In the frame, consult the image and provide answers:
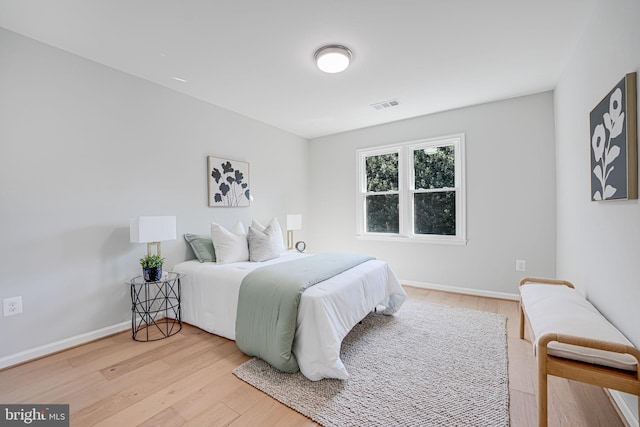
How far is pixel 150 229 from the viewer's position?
2514mm

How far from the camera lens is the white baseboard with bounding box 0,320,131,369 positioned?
2084mm

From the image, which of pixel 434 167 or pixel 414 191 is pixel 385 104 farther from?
pixel 414 191

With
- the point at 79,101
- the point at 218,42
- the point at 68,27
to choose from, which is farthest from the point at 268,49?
the point at 79,101

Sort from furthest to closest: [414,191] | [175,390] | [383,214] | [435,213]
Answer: [383,214]
[414,191]
[435,213]
[175,390]

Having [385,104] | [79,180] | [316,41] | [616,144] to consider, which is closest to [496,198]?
[385,104]

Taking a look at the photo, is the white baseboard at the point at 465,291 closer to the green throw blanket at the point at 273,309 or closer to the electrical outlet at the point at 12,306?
the green throw blanket at the point at 273,309

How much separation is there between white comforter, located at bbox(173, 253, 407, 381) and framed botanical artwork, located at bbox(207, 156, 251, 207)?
91cm

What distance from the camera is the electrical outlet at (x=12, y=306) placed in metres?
2.06

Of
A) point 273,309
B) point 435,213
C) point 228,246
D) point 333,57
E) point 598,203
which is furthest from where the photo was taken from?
point 435,213

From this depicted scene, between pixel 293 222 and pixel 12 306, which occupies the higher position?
pixel 293 222

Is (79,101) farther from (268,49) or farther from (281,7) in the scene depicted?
(281,7)

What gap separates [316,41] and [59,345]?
3.28 m

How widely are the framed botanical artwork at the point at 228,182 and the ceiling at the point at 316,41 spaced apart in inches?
32.0

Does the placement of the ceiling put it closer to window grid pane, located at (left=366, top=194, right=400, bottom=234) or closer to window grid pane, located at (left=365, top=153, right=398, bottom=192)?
window grid pane, located at (left=365, top=153, right=398, bottom=192)
